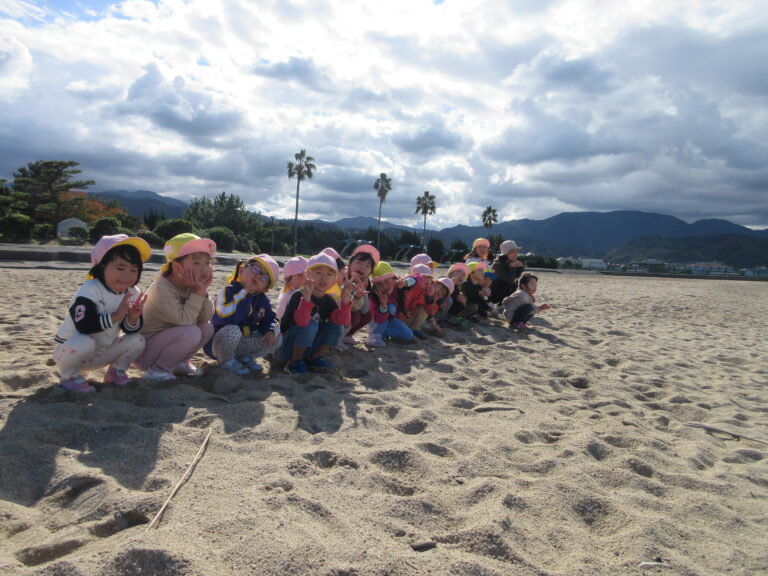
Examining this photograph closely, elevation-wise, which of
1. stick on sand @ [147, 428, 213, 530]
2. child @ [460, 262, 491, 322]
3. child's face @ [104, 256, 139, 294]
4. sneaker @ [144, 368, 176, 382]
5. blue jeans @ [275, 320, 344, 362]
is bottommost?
stick on sand @ [147, 428, 213, 530]

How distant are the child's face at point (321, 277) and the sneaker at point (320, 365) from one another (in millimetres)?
609

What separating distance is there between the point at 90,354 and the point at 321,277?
1792 mm

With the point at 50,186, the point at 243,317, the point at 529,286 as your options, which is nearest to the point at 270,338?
the point at 243,317

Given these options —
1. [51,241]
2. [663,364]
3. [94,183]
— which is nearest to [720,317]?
[663,364]

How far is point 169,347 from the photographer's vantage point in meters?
3.44

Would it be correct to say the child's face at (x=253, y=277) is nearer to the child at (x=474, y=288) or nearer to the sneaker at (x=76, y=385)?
the sneaker at (x=76, y=385)

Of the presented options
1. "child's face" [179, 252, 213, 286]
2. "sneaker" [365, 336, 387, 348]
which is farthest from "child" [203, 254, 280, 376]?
"sneaker" [365, 336, 387, 348]

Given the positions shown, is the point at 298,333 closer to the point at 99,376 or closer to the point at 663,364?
the point at 99,376

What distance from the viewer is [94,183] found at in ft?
103

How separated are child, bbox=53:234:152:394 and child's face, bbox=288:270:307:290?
1278 millimetres

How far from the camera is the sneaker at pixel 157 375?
3.42m

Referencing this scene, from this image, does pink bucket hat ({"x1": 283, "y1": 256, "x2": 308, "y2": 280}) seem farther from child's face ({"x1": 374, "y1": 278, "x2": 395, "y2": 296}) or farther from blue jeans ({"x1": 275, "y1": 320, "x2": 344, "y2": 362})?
child's face ({"x1": 374, "y1": 278, "x2": 395, "y2": 296})

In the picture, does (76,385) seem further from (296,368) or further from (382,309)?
(382,309)

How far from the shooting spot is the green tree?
30078 millimetres
